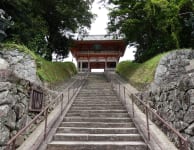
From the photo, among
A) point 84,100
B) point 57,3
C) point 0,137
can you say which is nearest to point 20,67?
point 84,100

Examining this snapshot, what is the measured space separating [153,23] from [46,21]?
27.6 ft

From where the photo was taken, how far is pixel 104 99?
39.9ft

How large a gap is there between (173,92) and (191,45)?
10.1m

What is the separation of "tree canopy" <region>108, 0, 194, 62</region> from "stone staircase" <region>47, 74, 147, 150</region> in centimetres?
750

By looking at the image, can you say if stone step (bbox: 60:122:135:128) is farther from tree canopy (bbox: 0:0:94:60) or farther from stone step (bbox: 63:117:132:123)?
tree canopy (bbox: 0:0:94:60)

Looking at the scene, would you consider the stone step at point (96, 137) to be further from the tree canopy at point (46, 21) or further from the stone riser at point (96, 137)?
the tree canopy at point (46, 21)

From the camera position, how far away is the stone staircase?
22.5 feet

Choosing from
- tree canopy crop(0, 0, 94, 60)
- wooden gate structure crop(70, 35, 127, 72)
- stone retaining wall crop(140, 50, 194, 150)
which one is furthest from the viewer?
wooden gate structure crop(70, 35, 127, 72)

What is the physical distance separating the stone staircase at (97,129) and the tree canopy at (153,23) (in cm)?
750

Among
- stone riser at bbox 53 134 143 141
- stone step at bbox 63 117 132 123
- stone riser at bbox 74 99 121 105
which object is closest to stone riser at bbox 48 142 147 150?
stone riser at bbox 53 134 143 141

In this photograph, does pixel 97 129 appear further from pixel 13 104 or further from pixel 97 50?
pixel 97 50

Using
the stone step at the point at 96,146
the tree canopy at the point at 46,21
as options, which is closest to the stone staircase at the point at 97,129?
the stone step at the point at 96,146

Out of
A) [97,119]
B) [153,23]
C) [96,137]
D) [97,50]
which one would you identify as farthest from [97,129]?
[97,50]

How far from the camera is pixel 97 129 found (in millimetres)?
7922
